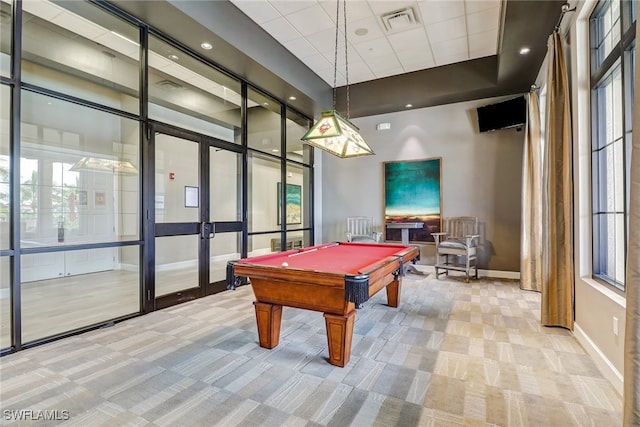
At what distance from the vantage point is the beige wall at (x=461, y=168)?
5699mm

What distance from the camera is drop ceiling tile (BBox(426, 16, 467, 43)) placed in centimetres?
428

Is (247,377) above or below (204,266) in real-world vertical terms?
below

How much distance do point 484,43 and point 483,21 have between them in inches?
25.4

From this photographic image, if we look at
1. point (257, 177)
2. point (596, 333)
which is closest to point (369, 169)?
point (257, 177)

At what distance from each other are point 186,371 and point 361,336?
5.06ft

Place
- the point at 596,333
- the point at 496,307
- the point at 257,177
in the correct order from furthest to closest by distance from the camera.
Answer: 1. the point at 257,177
2. the point at 496,307
3. the point at 596,333

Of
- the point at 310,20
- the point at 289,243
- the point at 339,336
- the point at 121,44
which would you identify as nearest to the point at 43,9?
the point at 121,44

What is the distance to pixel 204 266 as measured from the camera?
450 cm

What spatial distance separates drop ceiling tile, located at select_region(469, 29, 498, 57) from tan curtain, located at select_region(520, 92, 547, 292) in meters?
0.99

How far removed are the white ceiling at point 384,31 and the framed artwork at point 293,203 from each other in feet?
7.65

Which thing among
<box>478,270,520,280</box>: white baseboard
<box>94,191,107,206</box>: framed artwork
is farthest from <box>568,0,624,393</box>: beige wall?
<box>94,191,107,206</box>: framed artwork

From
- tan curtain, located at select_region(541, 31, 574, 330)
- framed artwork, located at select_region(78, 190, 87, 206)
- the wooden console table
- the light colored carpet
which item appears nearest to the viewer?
the light colored carpet

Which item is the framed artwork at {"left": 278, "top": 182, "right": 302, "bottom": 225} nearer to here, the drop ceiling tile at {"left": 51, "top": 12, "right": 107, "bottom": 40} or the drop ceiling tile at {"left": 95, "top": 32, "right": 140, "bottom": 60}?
the drop ceiling tile at {"left": 95, "top": 32, "right": 140, "bottom": 60}

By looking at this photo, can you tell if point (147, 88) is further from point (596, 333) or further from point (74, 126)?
point (596, 333)
